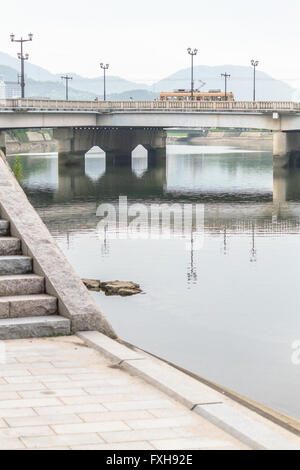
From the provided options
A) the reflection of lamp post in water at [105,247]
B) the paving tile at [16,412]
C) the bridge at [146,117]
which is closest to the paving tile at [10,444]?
the paving tile at [16,412]

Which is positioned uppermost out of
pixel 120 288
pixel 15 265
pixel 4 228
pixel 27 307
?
pixel 4 228

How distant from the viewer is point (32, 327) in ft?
43.9

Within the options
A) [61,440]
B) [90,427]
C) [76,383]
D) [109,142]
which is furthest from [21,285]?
[109,142]

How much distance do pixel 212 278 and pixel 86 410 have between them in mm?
19935

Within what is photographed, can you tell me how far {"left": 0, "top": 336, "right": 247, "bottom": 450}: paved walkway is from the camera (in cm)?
880

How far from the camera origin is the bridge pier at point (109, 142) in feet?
323

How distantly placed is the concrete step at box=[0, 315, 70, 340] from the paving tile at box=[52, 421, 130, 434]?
13.6ft

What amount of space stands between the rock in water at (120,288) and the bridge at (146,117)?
55477 millimetres

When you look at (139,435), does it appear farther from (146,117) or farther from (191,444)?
(146,117)

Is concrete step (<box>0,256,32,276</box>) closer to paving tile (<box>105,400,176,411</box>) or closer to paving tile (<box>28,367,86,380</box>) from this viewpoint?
paving tile (<box>28,367,86,380</box>)

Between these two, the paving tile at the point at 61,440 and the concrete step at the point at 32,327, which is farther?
the concrete step at the point at 32,327

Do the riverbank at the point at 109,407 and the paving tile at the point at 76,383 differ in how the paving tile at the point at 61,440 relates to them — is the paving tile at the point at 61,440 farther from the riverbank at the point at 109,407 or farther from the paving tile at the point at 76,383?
the paving tile at the point at 76,383
